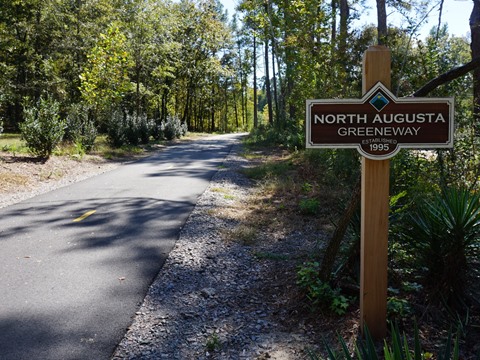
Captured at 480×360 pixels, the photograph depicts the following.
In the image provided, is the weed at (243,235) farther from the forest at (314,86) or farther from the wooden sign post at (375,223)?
the wooden sign post at (375,223)

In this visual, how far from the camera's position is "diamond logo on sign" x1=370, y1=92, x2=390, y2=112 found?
3045mm

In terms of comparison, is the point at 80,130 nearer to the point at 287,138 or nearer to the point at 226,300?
the point at 287,138

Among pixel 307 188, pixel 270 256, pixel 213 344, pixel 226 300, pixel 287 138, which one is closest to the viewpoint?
pixel 213 344

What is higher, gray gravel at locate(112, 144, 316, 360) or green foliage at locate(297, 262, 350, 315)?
green foliage at locate(297, 262, 350, 315)

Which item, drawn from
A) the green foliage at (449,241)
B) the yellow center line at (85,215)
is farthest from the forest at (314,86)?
the yellow center line at (85,215)

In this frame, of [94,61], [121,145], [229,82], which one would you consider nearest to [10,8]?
[94,61]

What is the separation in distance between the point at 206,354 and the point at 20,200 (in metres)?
7.48

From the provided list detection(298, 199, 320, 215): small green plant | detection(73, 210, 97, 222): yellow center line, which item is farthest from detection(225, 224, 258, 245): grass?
detection(73, 210, 97, 222): yellow center line

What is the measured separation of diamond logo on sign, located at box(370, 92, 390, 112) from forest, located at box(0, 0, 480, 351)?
81cm

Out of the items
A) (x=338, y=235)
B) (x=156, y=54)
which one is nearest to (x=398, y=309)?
(x=338, y=235)

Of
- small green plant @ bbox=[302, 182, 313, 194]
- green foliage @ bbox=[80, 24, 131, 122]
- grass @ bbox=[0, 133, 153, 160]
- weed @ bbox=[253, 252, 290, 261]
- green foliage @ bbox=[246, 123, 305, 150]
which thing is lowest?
weed @ bbox=[253, 252, 290, 261]

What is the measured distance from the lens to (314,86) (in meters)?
14.6

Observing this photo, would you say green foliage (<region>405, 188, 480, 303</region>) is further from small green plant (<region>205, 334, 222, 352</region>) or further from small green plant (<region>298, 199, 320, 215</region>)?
small green plant (<region>298, 199, 320, 215</region>)

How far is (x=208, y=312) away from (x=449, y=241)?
2.30 meters
